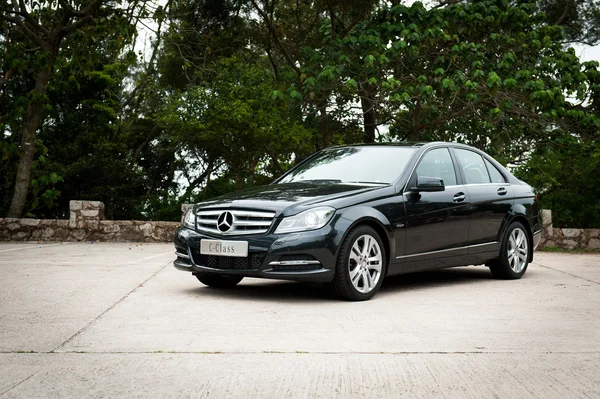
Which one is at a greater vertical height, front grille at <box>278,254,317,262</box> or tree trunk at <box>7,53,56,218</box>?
tree trunk at <box>7,53,56,218</box>

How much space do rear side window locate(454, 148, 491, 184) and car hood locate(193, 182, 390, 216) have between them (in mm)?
1726

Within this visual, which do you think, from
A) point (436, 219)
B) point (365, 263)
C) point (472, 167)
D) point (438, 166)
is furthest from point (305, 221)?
point (472, 167)

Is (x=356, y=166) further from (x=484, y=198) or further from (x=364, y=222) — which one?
(x=484, y=198)

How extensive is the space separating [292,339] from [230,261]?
2.08 metres

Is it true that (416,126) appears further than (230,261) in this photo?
Yes

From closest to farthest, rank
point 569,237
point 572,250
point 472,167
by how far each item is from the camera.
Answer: point 472,167 < point 572,250 < point 569,237

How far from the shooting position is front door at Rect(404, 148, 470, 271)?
862 centimetres

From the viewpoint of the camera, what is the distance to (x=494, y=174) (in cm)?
1031

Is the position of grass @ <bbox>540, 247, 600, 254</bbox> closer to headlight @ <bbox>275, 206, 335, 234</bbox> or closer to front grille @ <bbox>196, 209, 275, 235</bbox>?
headlight @ <bbox>275, 206, 335, 234</bbox>

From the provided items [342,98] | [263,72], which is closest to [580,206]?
[342,98]

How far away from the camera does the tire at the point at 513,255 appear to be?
10.1 meters

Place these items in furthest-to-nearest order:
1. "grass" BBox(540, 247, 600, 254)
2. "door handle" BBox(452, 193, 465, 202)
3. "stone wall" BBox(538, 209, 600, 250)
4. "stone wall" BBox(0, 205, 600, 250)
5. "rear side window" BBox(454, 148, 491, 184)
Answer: "stone wall" BBox(0, 205, 600, 250) → "stone wall" BBox(538, 209, 600, 250) → "grass" BBox(540, 247, 600, 254) → "rear side window" BBox(454, 148, 491, 184) → "door handle" BBox(452, 193, 465, 202)

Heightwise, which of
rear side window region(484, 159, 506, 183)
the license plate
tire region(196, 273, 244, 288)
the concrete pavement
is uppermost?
rear side window region(484, 159, 506, 183)

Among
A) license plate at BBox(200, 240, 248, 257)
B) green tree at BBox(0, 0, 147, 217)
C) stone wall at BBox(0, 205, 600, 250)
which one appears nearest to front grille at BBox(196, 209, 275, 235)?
license plate at BBox(200, 240, 248, 257)
